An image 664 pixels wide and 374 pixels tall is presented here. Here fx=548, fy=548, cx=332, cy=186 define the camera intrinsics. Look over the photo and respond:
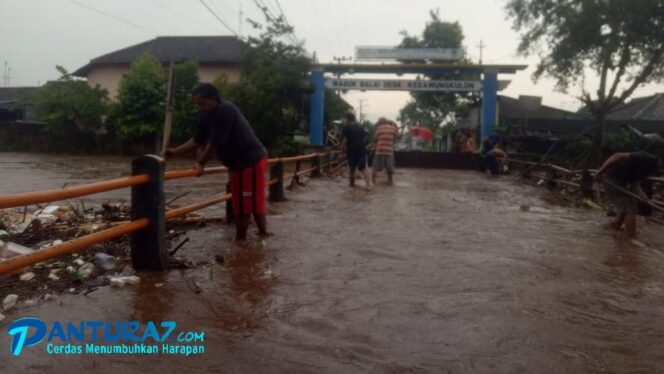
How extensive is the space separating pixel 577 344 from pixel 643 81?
66.3 ft

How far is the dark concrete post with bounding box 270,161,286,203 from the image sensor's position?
8.65 m

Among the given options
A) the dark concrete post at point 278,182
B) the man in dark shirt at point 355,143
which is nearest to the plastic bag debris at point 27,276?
the dark concrete post at point 278,182

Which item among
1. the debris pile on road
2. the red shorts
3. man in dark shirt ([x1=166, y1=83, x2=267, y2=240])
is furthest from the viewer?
the red shorts

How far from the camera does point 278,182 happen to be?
8.75 metres

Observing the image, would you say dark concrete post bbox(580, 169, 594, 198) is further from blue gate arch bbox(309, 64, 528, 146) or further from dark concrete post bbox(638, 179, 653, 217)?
blue gate arch bbox(309, 64, 528, 146)

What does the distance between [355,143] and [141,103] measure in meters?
17.1

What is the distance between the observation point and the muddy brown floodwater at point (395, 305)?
8.79 feet

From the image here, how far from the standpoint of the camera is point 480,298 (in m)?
3.74

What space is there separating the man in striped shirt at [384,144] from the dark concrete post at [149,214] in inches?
343

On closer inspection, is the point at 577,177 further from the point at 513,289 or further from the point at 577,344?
the point at 577,344

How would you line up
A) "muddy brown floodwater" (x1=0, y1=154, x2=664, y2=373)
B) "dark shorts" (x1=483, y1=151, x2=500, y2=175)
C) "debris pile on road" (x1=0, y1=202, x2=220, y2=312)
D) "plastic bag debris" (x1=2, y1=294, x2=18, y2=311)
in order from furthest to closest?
"dark shorts" (x1=483, y1=151, x2=500, y2=175) < "debris pile on road" (x1=0, y1=202, x2=220, y2=312) < "plastic bag debris" (x1=2, y1=294, x2=18, y2=311) < "muddy brown floodwater" (x1=0, y1=154, x2=664, y2=373)

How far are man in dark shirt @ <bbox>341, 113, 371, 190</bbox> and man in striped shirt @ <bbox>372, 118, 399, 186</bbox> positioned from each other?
0.60 metres

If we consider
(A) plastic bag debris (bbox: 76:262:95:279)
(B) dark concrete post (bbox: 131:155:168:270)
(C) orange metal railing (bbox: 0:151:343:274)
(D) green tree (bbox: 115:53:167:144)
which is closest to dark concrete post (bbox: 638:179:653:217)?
(C) orange metal railing (bbox: 0:151:343:274)

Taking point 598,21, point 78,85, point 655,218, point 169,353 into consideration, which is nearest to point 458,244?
point 169,353
